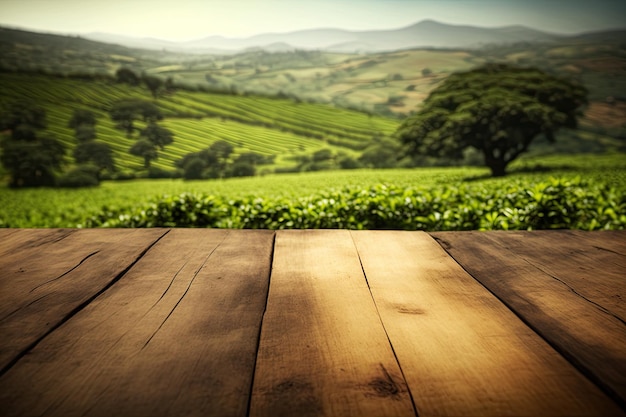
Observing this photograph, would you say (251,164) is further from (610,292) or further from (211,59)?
(610,292)

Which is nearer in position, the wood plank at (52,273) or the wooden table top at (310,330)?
the wooden table top at (310,330)

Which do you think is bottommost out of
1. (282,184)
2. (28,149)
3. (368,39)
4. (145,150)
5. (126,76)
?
(282,184)

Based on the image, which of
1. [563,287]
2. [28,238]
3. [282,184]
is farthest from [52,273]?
[282,184]

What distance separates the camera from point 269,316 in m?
0.94

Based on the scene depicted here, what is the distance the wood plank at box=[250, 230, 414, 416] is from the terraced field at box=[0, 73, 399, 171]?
24.9ft

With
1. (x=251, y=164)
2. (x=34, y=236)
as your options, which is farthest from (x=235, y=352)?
(x=251, y=164)

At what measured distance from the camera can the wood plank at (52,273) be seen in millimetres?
896

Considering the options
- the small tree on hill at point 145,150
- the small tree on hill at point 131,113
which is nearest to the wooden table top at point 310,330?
the small tree on hill at point 145,150

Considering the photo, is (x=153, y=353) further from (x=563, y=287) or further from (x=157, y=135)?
(x=157, y=135)

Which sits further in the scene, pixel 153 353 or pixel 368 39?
pixel 368 39

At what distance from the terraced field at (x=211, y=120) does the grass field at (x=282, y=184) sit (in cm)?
60

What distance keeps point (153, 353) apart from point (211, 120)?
8.81 m

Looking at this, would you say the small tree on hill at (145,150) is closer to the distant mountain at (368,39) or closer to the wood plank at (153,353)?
the distant mountain at (368,39)

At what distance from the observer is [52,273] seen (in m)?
1.24
